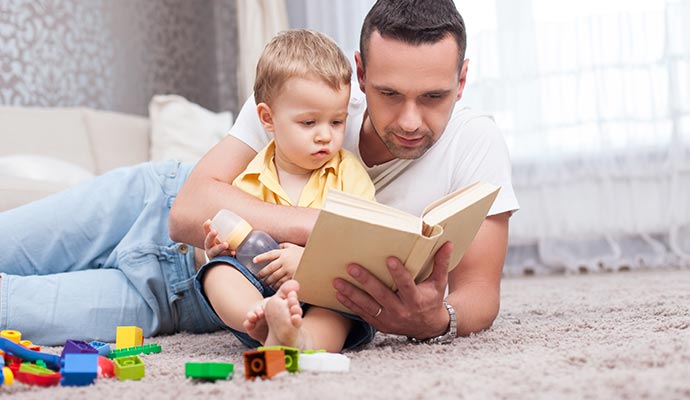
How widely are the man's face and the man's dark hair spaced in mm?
13

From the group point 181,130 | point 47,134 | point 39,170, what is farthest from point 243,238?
point 181,130

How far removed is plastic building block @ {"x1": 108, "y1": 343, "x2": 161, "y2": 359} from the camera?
1.13 meters

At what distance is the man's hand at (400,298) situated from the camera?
1.00 metres

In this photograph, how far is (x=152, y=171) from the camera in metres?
1.60

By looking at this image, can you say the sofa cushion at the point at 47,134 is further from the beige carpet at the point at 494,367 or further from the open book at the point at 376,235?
the open book at the point at 376,235

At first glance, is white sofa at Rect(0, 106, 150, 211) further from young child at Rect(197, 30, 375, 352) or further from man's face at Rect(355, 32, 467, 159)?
man's face at Rect(355, 32, 467, 159)

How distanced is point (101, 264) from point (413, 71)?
2.71 ft

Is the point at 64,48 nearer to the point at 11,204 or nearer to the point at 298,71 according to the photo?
the point at 11,204

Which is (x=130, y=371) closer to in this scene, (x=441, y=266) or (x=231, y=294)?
(x=231, y=294)

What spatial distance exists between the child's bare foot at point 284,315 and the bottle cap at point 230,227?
21 centimetres

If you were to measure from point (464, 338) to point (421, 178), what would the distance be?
33 cm

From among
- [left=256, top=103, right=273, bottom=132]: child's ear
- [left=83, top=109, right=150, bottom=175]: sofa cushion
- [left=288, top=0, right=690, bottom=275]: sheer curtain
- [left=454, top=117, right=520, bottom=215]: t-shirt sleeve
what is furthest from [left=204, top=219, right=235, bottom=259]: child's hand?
[left=288, top=0, right=690, bottom=275]: sheer curtain

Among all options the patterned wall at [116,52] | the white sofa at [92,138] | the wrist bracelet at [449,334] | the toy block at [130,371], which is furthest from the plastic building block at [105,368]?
the patterned wall at [116,52]

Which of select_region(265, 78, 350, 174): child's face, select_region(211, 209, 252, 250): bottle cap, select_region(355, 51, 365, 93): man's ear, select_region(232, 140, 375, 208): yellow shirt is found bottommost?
select_region(211, 209, 252, 250): bottle cap
